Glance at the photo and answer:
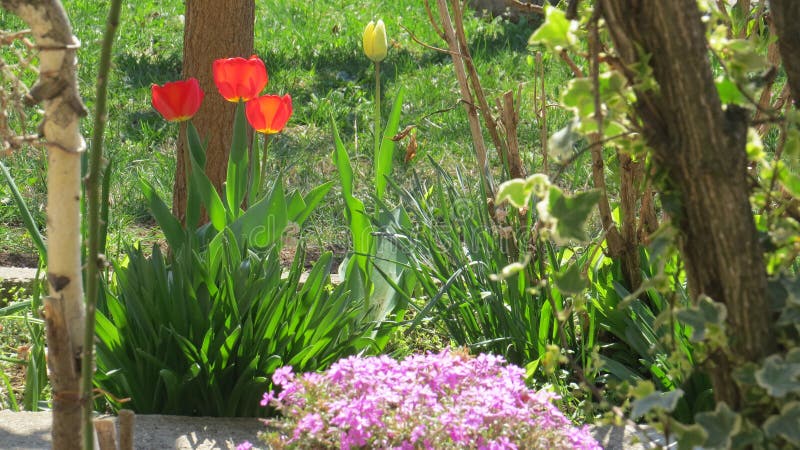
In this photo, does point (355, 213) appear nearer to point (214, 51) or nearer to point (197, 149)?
point (197, 149)

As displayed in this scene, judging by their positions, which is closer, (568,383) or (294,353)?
(294,353)

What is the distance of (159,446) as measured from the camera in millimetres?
2131

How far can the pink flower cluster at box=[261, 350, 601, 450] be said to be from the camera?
1.62 m

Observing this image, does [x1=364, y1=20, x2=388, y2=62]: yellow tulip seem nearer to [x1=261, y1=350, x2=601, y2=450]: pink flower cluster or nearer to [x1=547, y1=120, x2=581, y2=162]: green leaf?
[x1=261, y1=350, x2=601, y2=450]: pink flower cluster

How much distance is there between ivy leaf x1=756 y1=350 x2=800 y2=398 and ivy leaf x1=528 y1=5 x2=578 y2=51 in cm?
43

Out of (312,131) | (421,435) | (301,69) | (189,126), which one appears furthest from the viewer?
(301,69)

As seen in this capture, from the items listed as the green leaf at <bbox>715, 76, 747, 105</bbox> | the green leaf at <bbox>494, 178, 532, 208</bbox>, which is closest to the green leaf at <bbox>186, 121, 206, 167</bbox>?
the green leaf at <bbox>494, 178, 532, 208</bbox>

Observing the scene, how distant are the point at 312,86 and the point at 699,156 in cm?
491

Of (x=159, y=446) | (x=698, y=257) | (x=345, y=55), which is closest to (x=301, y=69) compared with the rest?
(x=345, y=55)

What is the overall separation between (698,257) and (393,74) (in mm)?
5063

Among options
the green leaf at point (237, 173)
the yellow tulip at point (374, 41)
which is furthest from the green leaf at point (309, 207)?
the yellow tulip at point (374, 41)

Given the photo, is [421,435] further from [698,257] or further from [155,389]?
[155,389]

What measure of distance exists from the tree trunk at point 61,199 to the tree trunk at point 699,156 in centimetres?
72

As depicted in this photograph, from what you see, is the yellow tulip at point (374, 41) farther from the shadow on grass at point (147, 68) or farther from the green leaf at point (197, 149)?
the shadow on grass at point (147, 68)
